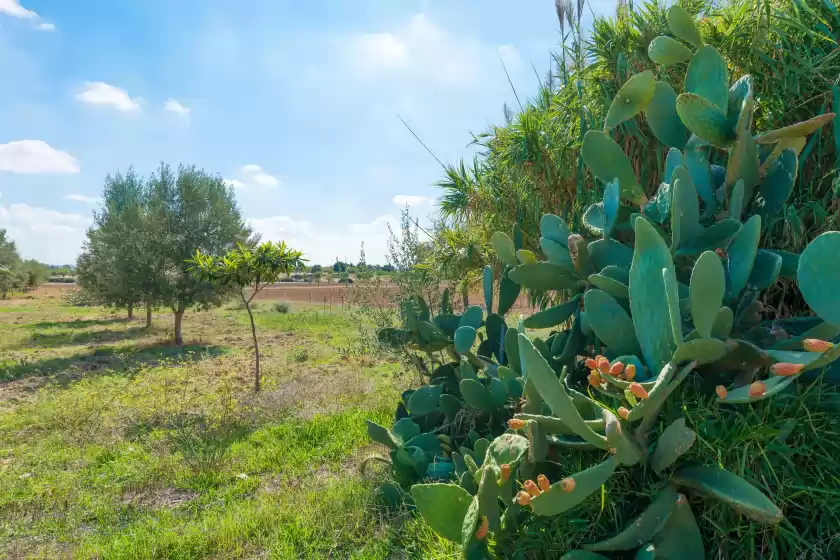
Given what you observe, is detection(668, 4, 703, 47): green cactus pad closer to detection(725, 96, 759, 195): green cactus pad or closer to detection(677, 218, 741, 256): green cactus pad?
detection(725, 96, 759, 195): green cactus pad

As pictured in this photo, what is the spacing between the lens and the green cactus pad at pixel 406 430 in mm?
2496

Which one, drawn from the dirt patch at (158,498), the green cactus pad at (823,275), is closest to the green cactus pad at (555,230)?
the green cactus pad at (823,275)

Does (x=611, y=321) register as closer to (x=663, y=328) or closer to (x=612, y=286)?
(x=612, y=286)

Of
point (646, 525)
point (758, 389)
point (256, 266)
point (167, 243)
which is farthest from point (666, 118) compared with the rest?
point (167, 243)

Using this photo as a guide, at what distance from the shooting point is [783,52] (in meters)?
1.98

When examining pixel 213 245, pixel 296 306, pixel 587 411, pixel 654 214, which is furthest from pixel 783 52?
pixel 296 306

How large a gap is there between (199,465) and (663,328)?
3772mm

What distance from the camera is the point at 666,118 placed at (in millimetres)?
1879

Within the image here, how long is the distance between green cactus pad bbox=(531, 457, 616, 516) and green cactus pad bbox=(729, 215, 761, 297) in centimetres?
68

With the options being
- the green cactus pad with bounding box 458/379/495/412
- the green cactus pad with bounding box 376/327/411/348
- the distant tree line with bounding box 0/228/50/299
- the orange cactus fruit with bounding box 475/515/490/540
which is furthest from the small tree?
the distant tree line with bounding box 0/228/50/299

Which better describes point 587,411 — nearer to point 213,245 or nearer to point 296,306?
point 213,245

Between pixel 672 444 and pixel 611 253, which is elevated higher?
pixel 611 253

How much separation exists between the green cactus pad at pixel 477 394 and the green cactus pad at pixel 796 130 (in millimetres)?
1279

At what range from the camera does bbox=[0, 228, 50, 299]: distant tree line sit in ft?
69.6
